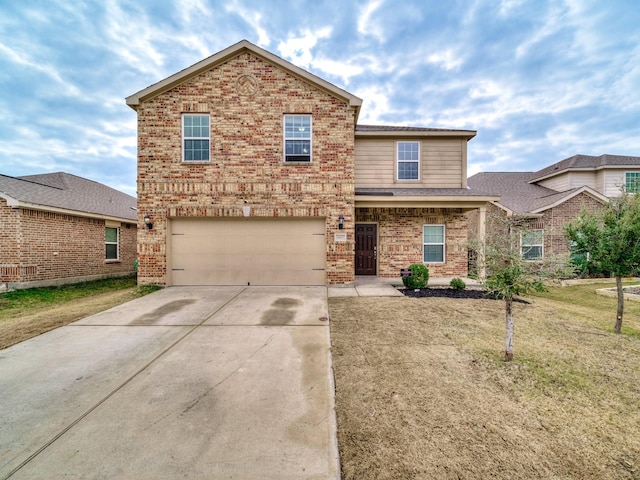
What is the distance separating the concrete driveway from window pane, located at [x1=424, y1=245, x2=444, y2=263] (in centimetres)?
679

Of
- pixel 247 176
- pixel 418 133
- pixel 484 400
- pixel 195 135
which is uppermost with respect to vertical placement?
pixel 418 133

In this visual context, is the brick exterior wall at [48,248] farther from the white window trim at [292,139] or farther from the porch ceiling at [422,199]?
the porch ceiling at [422,199]

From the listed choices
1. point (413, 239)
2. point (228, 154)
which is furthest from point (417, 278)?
point (228, 154)

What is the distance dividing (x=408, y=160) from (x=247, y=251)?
729 centimetres

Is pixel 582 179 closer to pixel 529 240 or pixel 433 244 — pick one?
pixel 433 244

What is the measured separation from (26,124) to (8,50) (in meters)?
17.3

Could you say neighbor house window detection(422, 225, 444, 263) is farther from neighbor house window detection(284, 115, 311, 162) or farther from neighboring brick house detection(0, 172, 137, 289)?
neighboring brick house detection(0, 172, 137, 289)

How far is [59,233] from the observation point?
32.1ft

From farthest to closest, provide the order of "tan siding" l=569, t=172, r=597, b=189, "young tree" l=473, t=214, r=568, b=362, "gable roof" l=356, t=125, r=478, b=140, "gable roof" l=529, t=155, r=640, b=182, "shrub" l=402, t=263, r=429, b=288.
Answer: "tan siding" l=569, t=172, r=597, b=189 < "gable roof" l=529, t=155, r=640, b=182 < "gable roof" l=356, t=125, r=478, b=140 < "shrub" l=402, t=263, r=429, b=288 < "young tree" l=473, t=214, r=568, b=362

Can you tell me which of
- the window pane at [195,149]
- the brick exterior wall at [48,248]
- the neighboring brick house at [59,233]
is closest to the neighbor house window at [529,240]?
the window pane at [195,149]

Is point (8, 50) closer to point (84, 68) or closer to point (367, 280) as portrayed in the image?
point (84, 68)

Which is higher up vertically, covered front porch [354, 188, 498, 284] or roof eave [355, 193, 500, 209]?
roof eave [355, 193, 500, 209]

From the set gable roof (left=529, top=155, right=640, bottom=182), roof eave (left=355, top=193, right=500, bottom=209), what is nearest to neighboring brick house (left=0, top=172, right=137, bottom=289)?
roof eave (left=355, top=193, right=500, bottom=209)

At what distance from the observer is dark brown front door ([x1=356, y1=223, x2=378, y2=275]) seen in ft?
33.3
